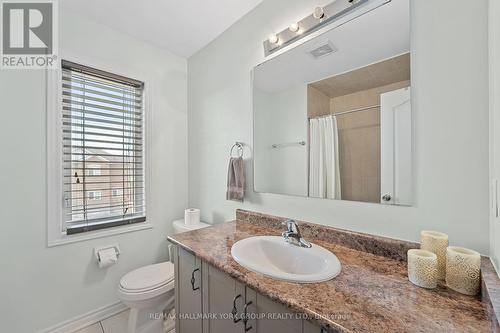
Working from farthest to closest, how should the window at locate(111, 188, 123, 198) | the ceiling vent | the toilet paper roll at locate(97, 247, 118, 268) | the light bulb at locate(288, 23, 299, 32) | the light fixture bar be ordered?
1. the window at locate(111, 188, 123, 198)
2. the toilet paper roll at locate(97, 247, 118, 268)
3. the light bulb at locate(288, 23, 299, 32)
4. the ceiling vent
5. the light fixture bar

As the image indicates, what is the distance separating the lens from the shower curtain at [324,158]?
3.93ft

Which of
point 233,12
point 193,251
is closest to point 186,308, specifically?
point 193,251

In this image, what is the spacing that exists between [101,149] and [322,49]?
1857 mm

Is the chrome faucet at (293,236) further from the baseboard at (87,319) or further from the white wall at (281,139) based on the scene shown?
the baseboard at (87,319)

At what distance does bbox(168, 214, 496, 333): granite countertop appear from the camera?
580 millimetres

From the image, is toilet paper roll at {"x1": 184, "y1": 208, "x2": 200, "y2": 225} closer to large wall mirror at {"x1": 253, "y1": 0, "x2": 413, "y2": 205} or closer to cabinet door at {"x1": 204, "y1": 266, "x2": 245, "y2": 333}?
large wall mirror at {"x1": 253, "y1": 0, "x2": 413, "y2": 205}

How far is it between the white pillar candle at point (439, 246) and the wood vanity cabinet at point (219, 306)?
511mm

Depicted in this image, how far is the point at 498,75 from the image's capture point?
0.66m

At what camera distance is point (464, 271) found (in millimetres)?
695

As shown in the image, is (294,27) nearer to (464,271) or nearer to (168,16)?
(168,16)

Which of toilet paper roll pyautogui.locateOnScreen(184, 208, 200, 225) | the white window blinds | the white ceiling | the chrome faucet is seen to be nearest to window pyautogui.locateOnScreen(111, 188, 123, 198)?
the white window blinds

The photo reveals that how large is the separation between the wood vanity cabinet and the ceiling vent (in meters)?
1.29

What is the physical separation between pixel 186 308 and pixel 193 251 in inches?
16.2

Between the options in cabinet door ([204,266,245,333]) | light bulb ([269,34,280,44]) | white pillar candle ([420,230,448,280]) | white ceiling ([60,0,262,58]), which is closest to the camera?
white pillar candle ([420,230,448,280])
